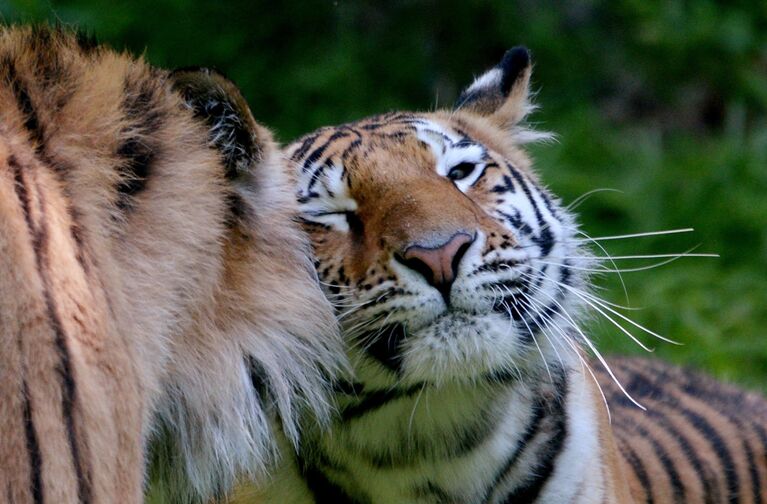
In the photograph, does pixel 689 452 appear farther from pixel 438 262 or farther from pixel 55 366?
pixel 55 366

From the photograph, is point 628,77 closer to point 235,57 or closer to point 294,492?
point 235,57

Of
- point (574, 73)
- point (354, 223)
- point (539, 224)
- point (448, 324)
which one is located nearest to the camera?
point (448, 324)

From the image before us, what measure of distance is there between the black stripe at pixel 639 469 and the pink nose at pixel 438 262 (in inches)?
47.3

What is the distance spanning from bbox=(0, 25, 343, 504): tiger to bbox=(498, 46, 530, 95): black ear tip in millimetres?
934

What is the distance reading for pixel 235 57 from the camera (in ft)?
20.1

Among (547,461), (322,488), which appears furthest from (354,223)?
(547,461)

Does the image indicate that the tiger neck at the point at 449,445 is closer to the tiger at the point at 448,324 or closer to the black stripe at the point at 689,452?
the tiger at the point at 448,324

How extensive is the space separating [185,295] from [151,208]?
0.48ft

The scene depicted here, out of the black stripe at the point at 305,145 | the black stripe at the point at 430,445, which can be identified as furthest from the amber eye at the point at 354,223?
the black stripe at the point at 430,445

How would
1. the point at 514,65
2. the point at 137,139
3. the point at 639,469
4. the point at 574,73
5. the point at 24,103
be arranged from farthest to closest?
1. the point at 574,73
2. the point at 639,469
3. the point at 514,65
4. the point at 137,139
5. the point at 24,103

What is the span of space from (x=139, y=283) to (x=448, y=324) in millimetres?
584

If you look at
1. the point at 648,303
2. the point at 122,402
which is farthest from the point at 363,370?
the point at 648,303

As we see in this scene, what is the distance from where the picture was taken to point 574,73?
21.2 feet

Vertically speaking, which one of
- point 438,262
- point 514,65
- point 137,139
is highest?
point 514,65
